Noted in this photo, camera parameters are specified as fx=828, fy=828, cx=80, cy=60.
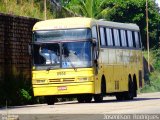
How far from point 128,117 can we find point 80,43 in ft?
39.2

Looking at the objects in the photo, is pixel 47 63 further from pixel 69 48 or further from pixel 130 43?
pixel 130 43

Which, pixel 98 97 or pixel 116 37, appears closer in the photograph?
pixel 98 97

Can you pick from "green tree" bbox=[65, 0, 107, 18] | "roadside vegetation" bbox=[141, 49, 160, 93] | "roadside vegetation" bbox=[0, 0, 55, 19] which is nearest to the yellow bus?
"roadside vegetation" bbox=[0, 0, 55, 19]

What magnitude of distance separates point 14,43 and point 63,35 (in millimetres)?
4953

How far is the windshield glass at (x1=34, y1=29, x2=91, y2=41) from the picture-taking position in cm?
3203

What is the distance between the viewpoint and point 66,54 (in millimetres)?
31922

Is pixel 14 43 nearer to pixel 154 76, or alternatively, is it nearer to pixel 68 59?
pixel 68 59

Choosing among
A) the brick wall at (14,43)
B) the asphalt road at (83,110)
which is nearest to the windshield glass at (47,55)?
the brick wall at (14,43)

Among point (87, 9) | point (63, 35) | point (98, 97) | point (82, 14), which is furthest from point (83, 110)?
point (82, 14)

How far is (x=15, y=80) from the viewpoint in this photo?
3597 cm

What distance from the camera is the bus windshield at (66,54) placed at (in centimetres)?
3184

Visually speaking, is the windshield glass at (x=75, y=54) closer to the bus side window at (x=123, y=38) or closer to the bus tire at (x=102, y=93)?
A: the bus tire at (x=102, y=93)

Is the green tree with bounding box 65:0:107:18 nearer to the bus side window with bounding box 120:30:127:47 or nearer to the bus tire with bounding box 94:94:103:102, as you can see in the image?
the bus side window with bounding box 120:30:127:47

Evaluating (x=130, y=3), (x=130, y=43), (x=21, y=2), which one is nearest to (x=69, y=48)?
(x=130, y=43)
